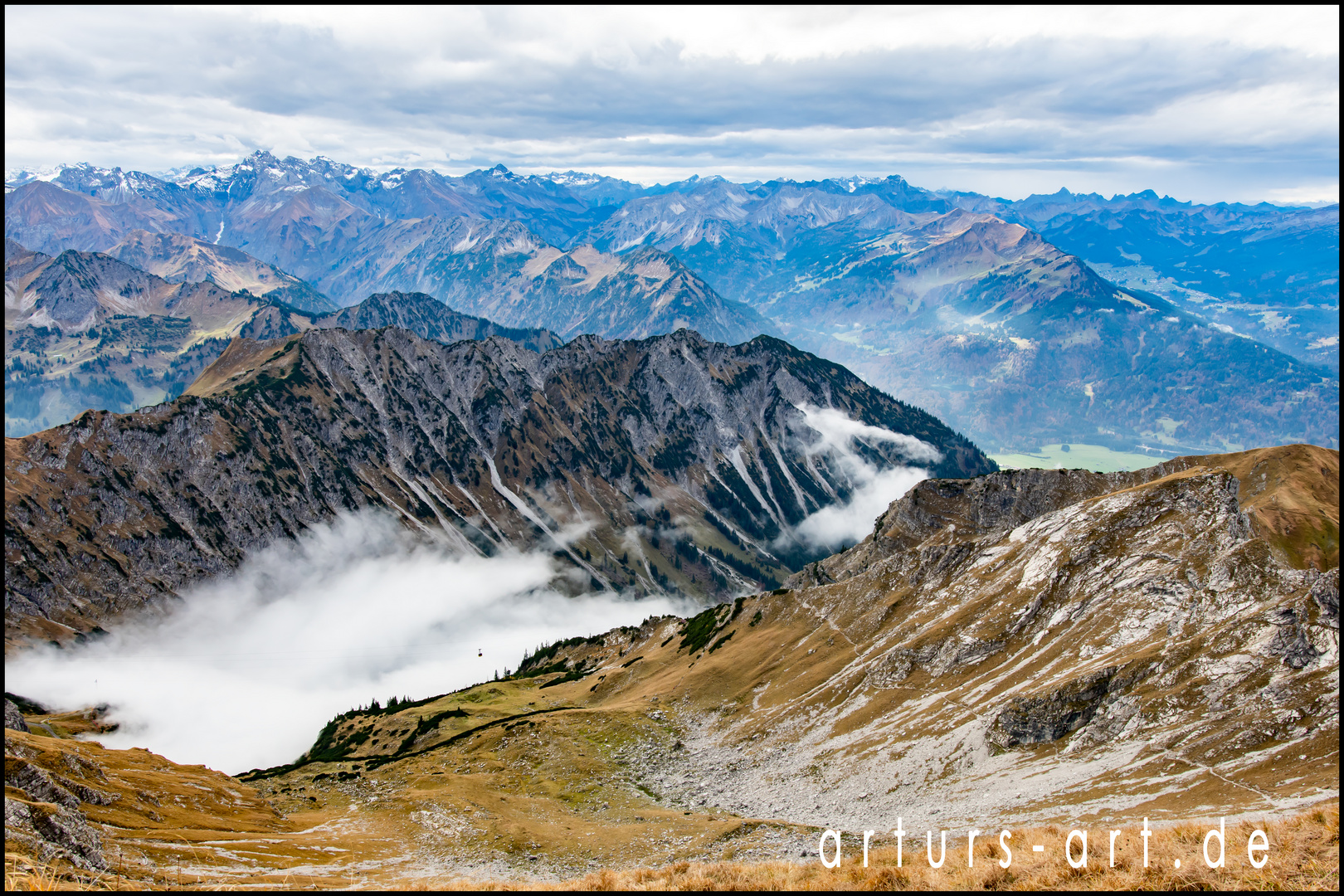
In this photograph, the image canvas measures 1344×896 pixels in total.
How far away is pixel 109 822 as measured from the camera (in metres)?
65.5

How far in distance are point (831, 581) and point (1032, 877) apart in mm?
136496

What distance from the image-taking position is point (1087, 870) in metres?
36.3

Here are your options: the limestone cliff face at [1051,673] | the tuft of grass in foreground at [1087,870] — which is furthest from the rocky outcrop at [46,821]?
the limestone cliff face at [1051,673]

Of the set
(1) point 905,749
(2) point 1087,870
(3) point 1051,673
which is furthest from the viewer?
(3) point 1051,673

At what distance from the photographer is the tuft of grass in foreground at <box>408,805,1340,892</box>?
112 ft

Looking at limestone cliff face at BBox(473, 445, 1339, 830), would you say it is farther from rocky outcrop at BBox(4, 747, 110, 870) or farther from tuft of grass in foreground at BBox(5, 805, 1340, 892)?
rocky outcrop at BBox(4, 747, 110, 870)

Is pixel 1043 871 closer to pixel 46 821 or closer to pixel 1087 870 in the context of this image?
pixel 1087 870

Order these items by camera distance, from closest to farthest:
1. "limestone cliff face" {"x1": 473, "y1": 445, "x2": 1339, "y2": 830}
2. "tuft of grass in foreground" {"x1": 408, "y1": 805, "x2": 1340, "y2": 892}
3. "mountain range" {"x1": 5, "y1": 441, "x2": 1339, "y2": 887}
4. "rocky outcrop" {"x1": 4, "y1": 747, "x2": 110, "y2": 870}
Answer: "tuft of grass in foreground" {"x1": 408, "y1": 805, "x2": 1340, "y2": 892}
"rocky outcrop" {"x1": 4, "y1": 747, "x2": 110, "y2": 870}
"mountain range" {"x1": 5, "y1": 441, "x2": 1339, "y2": 887}
"limestone cliff face" {"x1": 473, "y1": 445, "x2": 1339, "y2": 830}

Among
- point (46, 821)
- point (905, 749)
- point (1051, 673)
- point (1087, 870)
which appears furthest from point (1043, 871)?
point (46, 821)

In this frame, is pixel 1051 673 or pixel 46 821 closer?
pixel 46 821

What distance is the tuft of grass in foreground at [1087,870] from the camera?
3403cm

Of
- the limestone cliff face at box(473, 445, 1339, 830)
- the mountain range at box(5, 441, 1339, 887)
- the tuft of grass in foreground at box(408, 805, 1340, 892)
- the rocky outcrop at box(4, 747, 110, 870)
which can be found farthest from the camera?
the limestone cliff face at box(473, 445, 1339, 830)

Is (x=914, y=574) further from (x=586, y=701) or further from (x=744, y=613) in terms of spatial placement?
(x=586, y=701)

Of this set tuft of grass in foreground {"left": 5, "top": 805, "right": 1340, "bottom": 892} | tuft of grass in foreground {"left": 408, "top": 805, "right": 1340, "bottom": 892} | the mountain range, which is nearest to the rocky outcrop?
the mountain range
